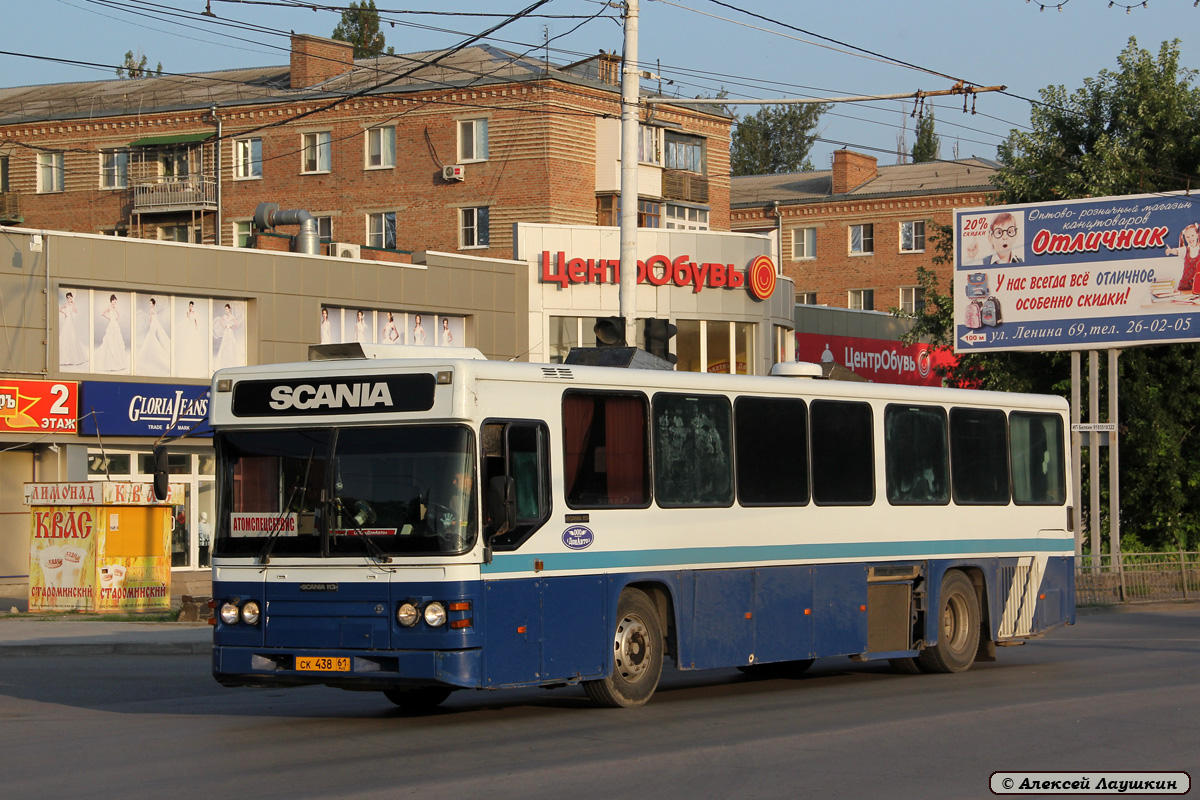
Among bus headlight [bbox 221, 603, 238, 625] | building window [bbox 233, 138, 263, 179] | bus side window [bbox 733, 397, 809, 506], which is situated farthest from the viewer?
building window [bbox 233, 138, 263, 179]

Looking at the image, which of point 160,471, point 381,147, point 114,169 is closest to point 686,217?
point 381,147

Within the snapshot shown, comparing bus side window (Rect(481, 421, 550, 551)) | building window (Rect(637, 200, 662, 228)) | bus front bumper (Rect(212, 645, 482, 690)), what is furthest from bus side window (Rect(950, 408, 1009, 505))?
building window (Rect(637, 200, 662, 228))

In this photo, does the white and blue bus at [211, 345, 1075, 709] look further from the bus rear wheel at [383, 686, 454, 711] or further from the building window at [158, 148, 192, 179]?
the building window at [158, 148, 192, 179]

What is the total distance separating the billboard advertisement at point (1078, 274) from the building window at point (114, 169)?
33.4 meters

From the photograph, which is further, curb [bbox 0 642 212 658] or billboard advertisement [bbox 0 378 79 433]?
billboard advertisement [bbox 0 378 79 433]

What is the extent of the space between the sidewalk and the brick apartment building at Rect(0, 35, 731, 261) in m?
25.6

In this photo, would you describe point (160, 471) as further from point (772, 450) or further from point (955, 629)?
point (955, 629)

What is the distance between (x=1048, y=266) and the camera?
105 ft

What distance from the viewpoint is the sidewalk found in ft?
64.8

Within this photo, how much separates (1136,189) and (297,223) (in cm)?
2123

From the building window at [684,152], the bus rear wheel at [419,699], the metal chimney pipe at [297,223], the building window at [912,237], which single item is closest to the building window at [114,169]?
the metal chimney pipe at [297,223]

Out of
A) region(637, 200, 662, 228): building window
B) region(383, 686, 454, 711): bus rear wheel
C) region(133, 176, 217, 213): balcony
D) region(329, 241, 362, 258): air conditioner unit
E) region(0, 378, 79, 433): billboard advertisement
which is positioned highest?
region(133, 176, 217, 213): balcony

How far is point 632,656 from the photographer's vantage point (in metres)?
12.9

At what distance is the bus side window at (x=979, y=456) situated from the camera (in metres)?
16.5
